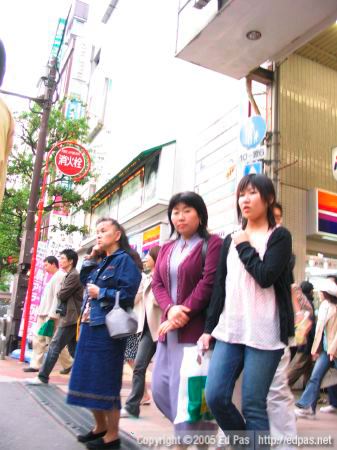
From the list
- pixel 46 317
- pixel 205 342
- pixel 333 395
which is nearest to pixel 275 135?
pixel 333 395

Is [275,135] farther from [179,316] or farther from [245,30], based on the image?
[179,316]

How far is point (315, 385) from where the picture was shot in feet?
17.2

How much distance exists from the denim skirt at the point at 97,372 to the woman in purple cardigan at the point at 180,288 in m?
0.58

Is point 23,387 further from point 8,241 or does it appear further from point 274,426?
point 8,241

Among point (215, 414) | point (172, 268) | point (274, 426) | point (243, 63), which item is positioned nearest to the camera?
point (215, 414)

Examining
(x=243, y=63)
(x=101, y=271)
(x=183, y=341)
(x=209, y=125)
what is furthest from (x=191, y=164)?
(x=183, y=341)

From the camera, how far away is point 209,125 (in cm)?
1002

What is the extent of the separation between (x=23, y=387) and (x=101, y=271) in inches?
115

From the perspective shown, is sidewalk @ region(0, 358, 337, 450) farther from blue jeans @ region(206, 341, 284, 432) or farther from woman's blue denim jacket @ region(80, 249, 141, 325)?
woman's blue denim jacket @ region(80, 249, 141, 325)

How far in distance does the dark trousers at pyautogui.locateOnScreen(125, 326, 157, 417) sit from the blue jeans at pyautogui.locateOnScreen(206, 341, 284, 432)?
232 cm

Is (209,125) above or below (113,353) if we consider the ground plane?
above

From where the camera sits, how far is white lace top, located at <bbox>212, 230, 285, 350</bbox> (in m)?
2.39

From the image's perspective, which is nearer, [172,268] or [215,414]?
[215,414]

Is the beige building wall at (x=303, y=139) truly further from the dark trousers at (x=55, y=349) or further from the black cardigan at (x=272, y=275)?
the black cardigan at (x=272, y=275)
